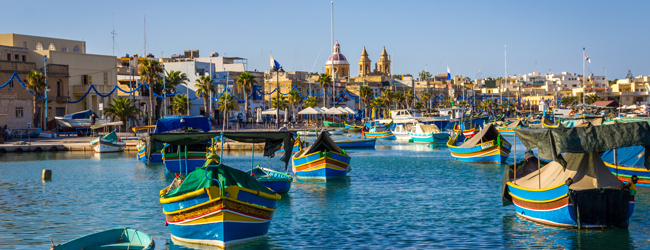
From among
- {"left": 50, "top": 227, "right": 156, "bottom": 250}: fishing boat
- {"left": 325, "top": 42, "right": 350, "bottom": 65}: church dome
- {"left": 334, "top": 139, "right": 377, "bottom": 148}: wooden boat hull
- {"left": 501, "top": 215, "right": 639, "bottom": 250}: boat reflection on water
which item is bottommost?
{"left": 501, "top": 215, "right": 639, "bottom": 250}: boat reflection on water

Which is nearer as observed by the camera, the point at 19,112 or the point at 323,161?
the point at 323,161

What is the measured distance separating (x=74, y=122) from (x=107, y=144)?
16.7m

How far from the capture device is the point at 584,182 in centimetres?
1794

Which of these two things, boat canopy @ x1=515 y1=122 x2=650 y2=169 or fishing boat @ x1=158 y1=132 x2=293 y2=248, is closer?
fishing boat @ x1=158 y1=132 x2=293 y2=248

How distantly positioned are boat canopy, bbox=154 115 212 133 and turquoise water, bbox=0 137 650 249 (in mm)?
2872

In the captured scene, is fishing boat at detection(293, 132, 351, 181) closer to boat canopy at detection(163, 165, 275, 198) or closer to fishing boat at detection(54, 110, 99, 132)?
boat canopy at detection(163, 165, 275, 198)

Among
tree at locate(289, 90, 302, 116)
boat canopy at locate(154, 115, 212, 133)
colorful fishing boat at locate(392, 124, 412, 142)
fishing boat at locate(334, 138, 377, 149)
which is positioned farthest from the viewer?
tree at locate(289, 90, 302, 116)

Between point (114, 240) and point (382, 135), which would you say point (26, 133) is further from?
point (114, 240)

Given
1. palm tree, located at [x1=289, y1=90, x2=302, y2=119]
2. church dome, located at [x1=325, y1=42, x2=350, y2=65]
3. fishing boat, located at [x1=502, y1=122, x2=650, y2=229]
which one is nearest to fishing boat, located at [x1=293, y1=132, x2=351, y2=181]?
fishing boat, located at [x1=502, y1=122, x2=650, y2=229]

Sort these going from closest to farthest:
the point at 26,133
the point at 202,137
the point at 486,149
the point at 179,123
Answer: the point at 202,137, the point at 179,123, the point at 486,149, the point at 26,133

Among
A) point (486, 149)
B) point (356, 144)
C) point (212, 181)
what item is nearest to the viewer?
point (212, 181)

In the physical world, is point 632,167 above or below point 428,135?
below

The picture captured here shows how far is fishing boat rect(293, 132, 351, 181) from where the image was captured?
32156 mm

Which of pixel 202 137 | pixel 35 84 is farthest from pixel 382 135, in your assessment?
pixel 202 137
